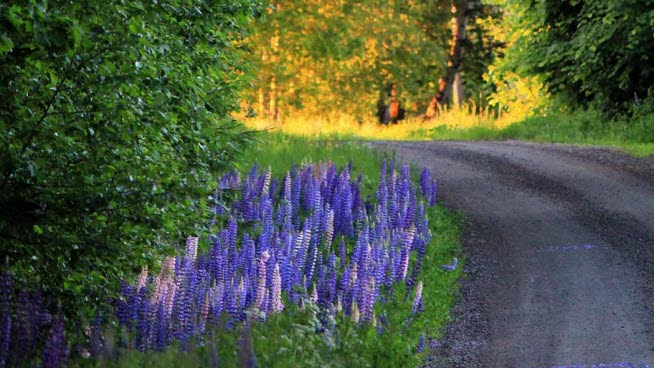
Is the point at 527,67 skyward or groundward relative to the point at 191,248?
skyward

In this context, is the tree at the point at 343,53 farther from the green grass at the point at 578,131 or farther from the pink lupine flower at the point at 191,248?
the pink lupine flower at the point at 191,248

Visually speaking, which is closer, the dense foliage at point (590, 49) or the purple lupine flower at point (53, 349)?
the purple lupine flower at point (53, 349)

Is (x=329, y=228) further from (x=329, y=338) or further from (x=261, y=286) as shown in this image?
(x=329, y=338)

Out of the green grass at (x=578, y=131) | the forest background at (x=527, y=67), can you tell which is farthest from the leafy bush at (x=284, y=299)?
the green grass at (x=578, y=131)

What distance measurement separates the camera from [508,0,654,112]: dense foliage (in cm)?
2442

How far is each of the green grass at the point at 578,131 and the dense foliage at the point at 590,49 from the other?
0.60 m

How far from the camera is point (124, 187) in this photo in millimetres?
7625

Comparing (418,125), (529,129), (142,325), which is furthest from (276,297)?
(418,125)

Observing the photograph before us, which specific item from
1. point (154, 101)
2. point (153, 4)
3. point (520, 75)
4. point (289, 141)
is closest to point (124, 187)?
point (154, 101)

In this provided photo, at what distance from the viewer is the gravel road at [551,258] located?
9461mm

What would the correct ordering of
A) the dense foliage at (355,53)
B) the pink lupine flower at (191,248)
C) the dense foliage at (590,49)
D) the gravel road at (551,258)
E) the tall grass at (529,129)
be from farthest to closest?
the dense foliage at (355,53) < the tall grass at (529,129) < the dense foliage at (590,49) < the gravel road at (551,258) < the pink lupine flower at (191,248)

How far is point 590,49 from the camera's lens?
81.8 ft

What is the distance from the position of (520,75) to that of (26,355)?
24800 mm

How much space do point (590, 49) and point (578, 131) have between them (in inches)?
112
